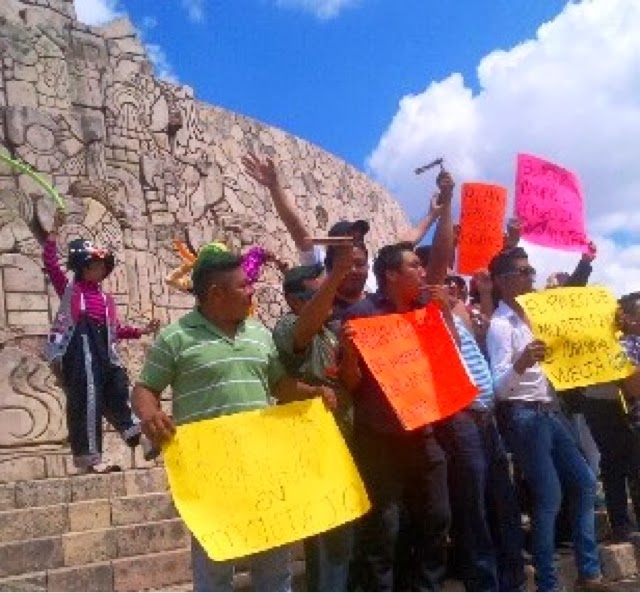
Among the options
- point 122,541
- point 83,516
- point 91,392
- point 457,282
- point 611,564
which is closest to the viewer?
point 611,564

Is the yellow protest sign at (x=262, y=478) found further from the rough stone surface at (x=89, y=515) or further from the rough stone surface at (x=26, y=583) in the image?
the rough stone surface at (x=89, y=515)

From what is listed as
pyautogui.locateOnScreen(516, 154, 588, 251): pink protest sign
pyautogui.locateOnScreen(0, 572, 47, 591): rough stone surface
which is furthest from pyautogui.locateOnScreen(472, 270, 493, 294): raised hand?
pyautogui.locateOnScreen(0, 572, 47, 591): rough stone surface

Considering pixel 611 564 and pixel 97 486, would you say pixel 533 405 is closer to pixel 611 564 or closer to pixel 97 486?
pixel 611 564

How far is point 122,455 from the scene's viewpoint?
291 inches

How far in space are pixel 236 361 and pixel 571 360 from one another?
1.85 meters

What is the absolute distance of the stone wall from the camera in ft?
22.8

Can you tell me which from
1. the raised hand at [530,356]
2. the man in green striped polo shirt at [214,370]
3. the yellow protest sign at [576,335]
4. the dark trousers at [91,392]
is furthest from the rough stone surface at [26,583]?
the yellow protest sign at [576,335]

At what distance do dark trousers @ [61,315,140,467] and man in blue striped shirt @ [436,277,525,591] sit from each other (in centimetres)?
224

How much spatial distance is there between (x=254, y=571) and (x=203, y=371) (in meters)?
0.66

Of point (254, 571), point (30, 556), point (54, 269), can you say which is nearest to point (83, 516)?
point (30, 556)

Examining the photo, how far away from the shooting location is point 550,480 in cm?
387

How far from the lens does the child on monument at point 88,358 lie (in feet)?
17.7

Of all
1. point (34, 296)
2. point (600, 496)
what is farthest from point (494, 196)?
point (34, 296)

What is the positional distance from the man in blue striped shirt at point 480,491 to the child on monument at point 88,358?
225 cm
